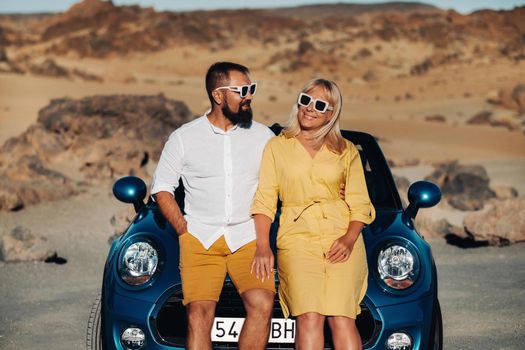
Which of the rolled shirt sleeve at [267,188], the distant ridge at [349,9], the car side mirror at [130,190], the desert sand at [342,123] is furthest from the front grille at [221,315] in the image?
the distant ridge at [349,9]

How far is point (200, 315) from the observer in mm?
4473

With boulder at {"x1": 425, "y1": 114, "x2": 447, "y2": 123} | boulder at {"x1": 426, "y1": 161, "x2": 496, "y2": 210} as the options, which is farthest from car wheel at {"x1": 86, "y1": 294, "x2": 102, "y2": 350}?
boulder at {"x1": 425, "y1": 114, "x2": 447, "y2": 123}

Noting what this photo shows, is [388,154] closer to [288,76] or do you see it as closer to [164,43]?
[288,76]

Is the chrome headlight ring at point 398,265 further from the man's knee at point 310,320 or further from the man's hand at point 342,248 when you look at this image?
the man's knee at point 310,320

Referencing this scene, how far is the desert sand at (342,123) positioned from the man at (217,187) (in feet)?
6.17

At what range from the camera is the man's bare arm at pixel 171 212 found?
4777mm

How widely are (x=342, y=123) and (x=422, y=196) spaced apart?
24.4 metres

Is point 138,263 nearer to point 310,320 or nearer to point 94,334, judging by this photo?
point 94,334

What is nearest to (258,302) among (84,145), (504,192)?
(504,192)

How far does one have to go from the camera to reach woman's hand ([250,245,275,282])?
14.7 feet

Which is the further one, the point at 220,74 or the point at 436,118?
the point at 436,118

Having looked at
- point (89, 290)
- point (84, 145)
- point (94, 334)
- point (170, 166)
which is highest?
point (84, 145)

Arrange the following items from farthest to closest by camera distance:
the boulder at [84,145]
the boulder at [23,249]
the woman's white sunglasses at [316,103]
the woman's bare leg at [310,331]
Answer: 1. the boulder at [84,145]
2. the boulder at [23,249]
3. the woman's white sunglasses at [316,103]
4. the woman's bare leg at [310,331]

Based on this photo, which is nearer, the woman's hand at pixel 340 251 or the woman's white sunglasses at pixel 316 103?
the woman's hand at pixel 340 251
